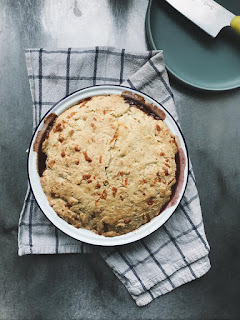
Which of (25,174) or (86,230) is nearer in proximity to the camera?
(86,230)

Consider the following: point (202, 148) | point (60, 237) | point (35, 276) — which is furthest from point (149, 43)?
point (35, 276)

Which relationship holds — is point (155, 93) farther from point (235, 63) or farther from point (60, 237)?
point (60, 237)

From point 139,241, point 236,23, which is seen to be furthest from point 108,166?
point 236,23

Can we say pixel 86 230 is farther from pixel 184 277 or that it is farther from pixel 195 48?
pixel 195 48

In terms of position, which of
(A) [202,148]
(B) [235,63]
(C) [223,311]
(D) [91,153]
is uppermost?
(B) [235,63]

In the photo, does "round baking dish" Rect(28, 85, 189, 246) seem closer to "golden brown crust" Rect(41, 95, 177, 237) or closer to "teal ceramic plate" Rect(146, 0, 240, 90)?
"golden brown crust" Rect(41, 95, 177, 237)

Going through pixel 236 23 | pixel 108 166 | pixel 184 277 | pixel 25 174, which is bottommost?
pixel 184 277

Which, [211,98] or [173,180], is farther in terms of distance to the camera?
[211,98]
